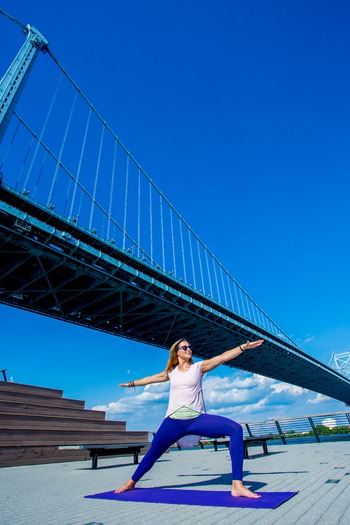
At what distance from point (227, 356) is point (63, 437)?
10.5m

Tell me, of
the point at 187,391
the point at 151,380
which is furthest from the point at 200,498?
the point at 151,380

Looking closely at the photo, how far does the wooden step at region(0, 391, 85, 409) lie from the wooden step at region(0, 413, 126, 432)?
623 mm

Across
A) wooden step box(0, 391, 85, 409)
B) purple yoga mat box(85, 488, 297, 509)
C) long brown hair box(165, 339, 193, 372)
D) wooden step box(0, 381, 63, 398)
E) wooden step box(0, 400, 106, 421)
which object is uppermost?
wooden step box(0, 381, 63, 398)

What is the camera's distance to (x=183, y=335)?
33375 millimetres

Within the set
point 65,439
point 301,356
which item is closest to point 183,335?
point 301,356

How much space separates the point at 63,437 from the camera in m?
11.0

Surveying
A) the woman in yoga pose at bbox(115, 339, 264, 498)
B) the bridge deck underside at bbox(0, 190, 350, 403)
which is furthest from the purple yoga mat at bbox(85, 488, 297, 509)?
the bridge deck underside at bbox(0, 190, 350, 403)

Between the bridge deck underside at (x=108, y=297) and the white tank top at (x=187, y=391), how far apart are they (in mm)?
14988

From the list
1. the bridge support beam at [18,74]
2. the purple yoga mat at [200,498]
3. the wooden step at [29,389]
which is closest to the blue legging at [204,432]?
the purple yoga mat at [200,498]

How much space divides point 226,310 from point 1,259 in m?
19.8

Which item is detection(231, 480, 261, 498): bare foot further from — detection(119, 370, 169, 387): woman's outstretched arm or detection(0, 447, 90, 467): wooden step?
detection(0, 447, 90, 467): wooden step

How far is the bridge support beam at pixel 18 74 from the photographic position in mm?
17594

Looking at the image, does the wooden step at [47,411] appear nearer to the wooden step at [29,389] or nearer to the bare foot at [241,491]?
the wooden step at [29,389]

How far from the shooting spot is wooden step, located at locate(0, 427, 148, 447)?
30.0 feet
